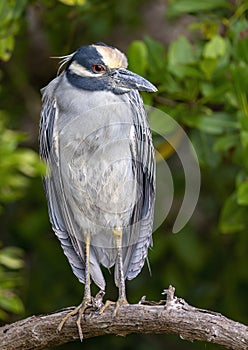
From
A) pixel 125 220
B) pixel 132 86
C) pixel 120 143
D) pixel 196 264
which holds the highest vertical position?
pixel 132 86

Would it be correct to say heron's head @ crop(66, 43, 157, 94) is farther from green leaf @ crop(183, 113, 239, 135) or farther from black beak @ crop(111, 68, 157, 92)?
green leaf @ crop(183, 113, 239, 135)

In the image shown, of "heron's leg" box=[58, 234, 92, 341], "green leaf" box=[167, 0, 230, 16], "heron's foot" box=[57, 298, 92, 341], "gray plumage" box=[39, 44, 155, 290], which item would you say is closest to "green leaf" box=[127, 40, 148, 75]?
"green leaf" box=[167, 0, 230, 16]

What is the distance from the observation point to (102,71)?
10.6ft

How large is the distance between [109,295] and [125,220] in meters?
1.60

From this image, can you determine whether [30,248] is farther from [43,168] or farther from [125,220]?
[43,168]

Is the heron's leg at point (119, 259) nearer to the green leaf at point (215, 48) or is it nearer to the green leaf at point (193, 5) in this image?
the green leaf at point (215, 48)

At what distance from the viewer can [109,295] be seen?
16.1 ft

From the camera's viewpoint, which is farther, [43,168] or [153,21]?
[153,21]

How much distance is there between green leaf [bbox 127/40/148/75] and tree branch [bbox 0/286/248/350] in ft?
3.77

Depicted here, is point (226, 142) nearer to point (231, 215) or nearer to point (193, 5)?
point (231, 215)

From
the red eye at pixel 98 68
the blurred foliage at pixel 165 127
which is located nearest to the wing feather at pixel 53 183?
the blurred foliage at pixel 165 127

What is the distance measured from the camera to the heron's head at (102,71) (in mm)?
3172

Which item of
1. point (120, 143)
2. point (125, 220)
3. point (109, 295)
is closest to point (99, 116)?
point (120, 143)

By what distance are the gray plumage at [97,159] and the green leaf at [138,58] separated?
Answer: 35 centimetres
